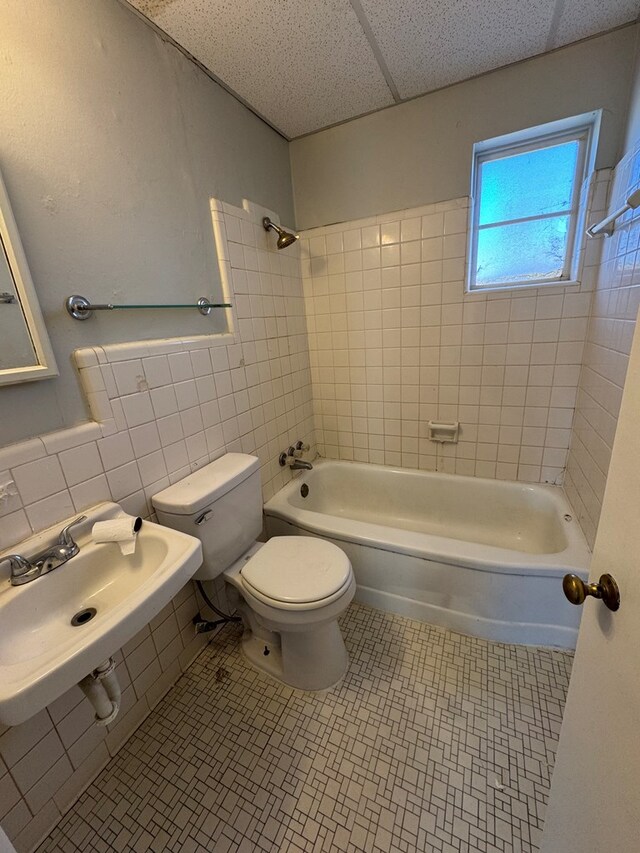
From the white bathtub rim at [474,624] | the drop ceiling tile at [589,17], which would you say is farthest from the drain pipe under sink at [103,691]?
the drop ceiling tile at [589,17]

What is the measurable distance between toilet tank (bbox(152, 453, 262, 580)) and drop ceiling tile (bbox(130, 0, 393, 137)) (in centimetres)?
149

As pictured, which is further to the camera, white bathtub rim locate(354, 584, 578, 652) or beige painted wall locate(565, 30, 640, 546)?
white bathtub rim locate(354, 584, 578, 652)

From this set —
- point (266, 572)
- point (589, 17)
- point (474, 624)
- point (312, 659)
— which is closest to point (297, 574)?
point (266, 572)

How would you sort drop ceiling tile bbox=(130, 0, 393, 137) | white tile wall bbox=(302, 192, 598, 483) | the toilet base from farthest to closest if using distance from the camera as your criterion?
white tile wall bbox=(302, 192, 598, 483), the toilet base, drop ceiling tile bbox=(130, 0, 393, 137)

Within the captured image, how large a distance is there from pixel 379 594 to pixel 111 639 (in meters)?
1.22

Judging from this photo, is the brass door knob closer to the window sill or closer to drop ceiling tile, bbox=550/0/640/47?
the window sill

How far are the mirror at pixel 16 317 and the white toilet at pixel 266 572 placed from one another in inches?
21.2

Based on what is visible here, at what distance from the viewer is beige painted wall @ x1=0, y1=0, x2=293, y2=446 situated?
85 centimetres

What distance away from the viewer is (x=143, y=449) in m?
1.16

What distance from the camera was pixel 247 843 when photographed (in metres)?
0.92

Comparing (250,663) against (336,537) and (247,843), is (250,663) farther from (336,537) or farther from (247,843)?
(336,537)

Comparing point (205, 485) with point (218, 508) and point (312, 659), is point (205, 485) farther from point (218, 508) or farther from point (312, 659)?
point (312, 659)

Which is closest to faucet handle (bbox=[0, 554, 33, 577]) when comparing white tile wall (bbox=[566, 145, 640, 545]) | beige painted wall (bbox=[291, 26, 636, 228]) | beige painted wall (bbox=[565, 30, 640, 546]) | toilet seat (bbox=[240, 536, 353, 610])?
toilet seat (bbox=[240, 536, 353, 610])

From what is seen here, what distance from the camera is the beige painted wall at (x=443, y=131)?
132cm
